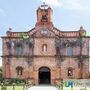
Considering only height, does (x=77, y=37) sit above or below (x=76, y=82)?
above

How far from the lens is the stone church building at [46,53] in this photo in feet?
187

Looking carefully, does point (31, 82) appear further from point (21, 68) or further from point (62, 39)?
point (62, 39)

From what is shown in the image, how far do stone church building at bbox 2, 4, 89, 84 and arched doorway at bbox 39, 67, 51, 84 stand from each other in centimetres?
34

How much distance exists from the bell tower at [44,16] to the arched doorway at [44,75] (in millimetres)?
5993

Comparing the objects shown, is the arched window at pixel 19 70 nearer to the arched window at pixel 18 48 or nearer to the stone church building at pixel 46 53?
the stone church building at pixel 46 53

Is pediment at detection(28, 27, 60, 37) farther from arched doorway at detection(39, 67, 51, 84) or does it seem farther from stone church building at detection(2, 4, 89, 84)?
arched doorway at detection(39, 67, 51, 84)

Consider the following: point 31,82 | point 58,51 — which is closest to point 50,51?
point 58,51

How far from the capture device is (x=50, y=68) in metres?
57.3

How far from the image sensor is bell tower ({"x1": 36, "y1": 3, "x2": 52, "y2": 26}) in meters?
58.1

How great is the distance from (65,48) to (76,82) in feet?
24.2

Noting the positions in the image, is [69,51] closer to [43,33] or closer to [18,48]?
[43,33]

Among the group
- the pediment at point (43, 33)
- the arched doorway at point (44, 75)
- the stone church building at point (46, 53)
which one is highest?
the pediment at point (43, 33)

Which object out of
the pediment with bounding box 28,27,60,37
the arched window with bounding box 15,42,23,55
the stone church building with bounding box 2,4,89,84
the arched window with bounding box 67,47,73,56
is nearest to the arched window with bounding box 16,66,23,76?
the stone church building with bounding box 2,4,89,84

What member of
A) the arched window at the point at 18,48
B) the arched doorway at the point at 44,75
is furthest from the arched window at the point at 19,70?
the arched doorway at the point at 44,75
